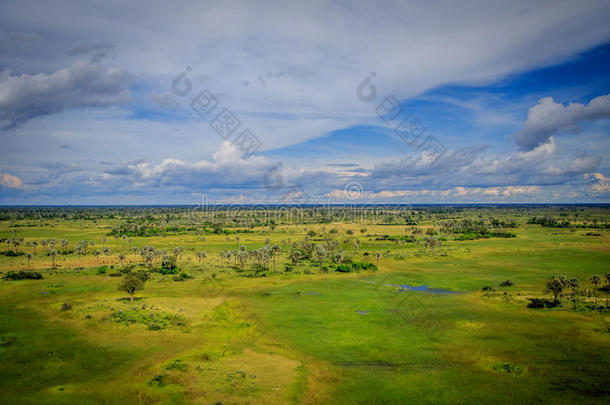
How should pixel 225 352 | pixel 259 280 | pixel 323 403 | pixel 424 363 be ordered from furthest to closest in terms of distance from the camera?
1. pixel 259 280
2. pixel 225 352
3. pixel 424 363
4. pixel 323 403

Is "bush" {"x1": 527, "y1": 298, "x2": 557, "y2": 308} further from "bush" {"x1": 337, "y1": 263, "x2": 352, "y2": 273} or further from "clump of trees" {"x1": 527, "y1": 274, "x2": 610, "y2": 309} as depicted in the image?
"bush" {"x1": 337, "y1": 263, "x2": 352, "y2": 273}

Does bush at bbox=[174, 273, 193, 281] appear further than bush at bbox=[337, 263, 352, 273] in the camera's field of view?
No

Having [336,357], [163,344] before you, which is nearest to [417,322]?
[336,357]

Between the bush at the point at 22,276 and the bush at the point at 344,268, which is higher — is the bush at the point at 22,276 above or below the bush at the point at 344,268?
above

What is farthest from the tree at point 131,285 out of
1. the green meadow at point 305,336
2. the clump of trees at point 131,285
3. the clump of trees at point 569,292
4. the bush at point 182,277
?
the clump of trees at point 569,292

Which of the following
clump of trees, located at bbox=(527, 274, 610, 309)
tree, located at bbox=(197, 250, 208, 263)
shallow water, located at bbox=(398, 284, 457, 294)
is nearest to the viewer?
clump of trees, located at bbox=(527, 274, 610, 309)

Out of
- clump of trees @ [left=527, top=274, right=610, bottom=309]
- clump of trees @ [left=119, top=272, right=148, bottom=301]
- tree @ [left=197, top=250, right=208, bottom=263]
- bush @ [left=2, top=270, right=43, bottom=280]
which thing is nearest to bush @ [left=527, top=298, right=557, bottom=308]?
clump of trees @ [left=527, top=274, right=610, bottom=309]

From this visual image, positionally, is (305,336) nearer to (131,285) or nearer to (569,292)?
(131,285)

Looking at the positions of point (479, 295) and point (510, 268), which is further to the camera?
point (510, 268)

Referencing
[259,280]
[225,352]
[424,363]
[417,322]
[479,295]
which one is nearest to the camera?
[424,363]

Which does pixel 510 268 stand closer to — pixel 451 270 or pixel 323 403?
pixel 451 270

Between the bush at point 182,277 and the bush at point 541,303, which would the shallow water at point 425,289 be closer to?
the bush at point 541,303
